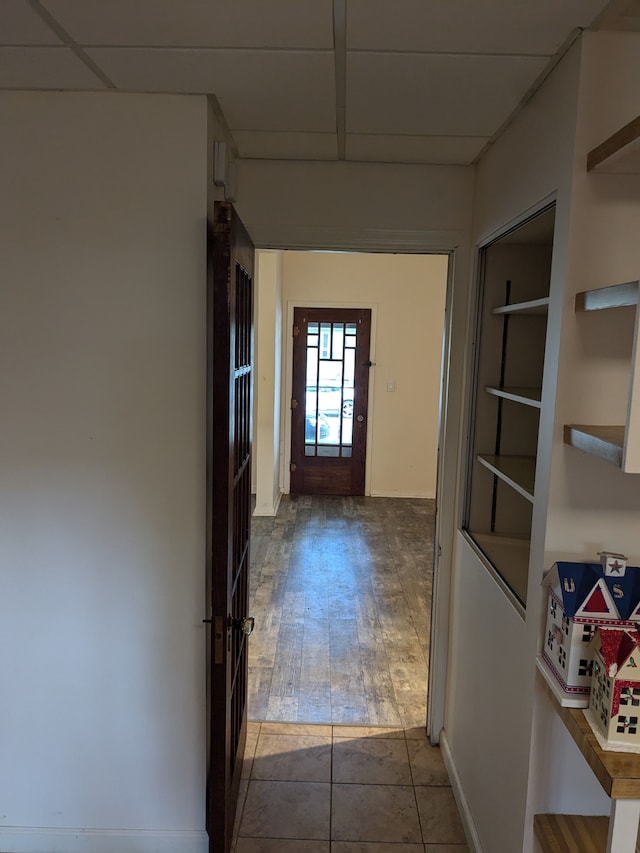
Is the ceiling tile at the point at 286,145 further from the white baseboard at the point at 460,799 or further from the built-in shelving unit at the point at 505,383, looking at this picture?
the white baseboard at the point at 460,799

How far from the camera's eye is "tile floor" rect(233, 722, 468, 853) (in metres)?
2.03

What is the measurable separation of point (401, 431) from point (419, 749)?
13.8ft

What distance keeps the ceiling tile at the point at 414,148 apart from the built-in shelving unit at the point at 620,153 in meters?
0.74

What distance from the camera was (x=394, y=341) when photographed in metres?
6.35

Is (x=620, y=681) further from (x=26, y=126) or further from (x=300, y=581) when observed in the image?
(x=300, y=581)

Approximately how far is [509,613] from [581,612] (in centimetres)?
47

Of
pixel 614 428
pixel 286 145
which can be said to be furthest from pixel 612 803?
pixel 286 145

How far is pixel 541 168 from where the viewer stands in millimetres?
1559

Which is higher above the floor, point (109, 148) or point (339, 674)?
point (109, 148)

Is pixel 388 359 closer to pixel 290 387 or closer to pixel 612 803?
pixel 290 387

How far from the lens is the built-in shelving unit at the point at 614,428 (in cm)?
108

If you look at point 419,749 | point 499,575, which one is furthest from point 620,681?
point 419,749

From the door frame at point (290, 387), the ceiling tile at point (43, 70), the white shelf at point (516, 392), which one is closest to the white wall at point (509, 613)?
the white shelf at point (516, 392)

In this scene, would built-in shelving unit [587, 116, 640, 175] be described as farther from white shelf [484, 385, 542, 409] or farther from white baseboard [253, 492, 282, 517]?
white baseboard [253, 492, 282, 517]
